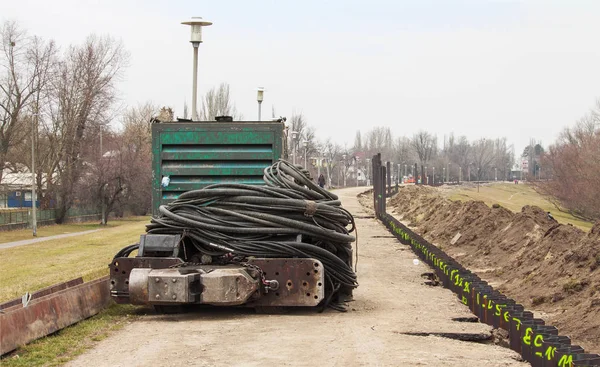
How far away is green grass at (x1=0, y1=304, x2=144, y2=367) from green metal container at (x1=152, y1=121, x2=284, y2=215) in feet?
8.14

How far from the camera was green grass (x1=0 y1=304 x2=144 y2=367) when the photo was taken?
8.30m

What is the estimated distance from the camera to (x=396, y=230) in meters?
31.9

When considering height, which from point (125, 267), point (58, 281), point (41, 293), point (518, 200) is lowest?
point (58, 281)

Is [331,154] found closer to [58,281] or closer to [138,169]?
[138,169]

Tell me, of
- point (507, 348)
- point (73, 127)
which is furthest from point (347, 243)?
point (73, 127)

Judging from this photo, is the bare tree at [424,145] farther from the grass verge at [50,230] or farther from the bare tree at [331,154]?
the grass verge at [50,230]

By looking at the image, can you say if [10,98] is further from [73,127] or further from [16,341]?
[16,341]

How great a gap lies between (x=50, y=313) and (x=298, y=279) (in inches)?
118

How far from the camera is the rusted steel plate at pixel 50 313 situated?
8.77 meters

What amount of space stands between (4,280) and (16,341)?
1383 centimetres

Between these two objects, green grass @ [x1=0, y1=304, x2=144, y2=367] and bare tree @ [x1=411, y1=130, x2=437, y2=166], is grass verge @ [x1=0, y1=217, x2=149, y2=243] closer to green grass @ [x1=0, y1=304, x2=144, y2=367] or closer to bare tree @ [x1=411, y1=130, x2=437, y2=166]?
green grass @ [x1=0, y1=304, x2=144, y2=367]

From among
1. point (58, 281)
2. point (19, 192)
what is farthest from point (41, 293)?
point (19, 192)

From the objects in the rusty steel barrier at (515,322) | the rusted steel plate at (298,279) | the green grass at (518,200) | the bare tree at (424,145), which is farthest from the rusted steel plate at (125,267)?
the bare tree at (424,145)

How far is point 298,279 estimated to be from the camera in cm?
1112
